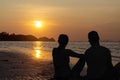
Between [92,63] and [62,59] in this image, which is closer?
[92,63]

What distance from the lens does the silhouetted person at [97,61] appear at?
258 inches

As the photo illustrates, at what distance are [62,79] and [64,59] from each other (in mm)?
414

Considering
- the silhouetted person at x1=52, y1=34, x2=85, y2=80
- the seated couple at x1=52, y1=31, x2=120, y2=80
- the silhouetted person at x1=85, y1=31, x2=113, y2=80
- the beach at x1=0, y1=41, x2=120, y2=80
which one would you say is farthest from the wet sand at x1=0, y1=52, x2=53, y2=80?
the silhouetted person at x1=85, y1=31, x2=113, y2=80

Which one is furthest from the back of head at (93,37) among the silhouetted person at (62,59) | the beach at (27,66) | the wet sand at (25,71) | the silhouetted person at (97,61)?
the wet sand at (25,71)

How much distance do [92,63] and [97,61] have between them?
107 mm

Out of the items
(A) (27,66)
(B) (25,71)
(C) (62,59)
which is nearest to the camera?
(C) (62,59)

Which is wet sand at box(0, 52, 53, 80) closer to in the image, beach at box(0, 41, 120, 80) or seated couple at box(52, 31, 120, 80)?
beach at box(0, 41, 120, 80)

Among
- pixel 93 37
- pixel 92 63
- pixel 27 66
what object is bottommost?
pixel 27 66

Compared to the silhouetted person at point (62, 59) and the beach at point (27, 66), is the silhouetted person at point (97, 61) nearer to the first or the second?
the silhouetted person at point (62, 59)

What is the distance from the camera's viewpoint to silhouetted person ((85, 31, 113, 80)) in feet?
21.5

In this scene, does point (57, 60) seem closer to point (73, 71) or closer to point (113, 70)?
point (73, 71)

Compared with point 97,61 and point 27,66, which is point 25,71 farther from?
point 97,61

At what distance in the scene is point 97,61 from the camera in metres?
6.66

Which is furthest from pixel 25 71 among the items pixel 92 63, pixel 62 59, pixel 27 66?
pixel 92 63
